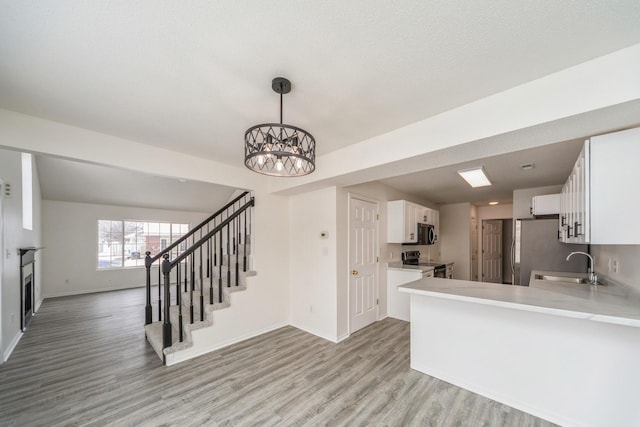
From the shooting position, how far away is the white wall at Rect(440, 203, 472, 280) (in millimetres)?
6387

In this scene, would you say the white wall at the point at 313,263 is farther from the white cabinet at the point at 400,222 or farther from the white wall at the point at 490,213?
the white wall at the point at 490,213

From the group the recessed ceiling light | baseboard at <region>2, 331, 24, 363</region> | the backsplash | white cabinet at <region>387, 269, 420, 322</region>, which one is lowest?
baseboard at <region>2, 331, 24, 363</region>

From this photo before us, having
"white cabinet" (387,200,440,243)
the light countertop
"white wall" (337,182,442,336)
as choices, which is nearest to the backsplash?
the light countertop

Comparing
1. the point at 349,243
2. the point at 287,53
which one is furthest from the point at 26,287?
the point at 287,53

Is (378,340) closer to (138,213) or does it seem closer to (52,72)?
(52,72)

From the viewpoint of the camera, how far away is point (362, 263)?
4004mm

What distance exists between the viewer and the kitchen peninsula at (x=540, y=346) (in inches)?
70.1

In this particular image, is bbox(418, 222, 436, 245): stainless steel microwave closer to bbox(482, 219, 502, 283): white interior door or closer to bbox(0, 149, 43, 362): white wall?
bbox(482, 219, 502, 283): white interior door

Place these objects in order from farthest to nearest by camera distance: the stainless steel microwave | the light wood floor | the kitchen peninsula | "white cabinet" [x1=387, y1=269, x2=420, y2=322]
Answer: the stainless steel microwave
"white cabinet" [x1=387, y1=269, x2=420, y2=322]
the light wood floor
the kitchen peninsula

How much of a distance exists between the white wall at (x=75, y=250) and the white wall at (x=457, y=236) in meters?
8.87

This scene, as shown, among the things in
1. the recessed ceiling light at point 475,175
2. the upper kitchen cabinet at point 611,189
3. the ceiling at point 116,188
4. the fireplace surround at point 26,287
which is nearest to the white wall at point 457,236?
the recessed ceiling light at point 475,175

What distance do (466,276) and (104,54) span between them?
7495 millimetres

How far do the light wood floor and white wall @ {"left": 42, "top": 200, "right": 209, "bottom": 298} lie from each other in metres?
3.27

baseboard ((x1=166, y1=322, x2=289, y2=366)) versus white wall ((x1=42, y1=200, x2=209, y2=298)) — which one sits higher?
white wall ((x1=42, y1=200, x2=209, y2=298))
